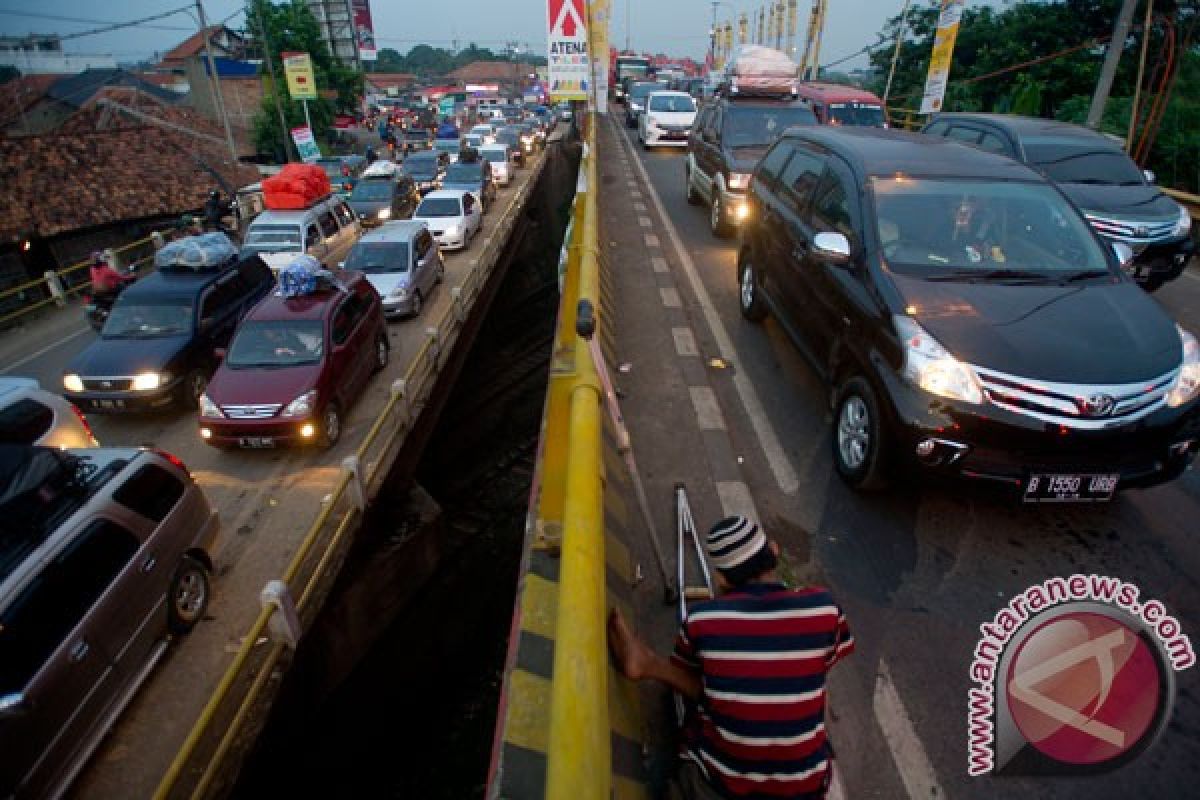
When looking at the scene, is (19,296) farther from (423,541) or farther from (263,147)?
(263,147)

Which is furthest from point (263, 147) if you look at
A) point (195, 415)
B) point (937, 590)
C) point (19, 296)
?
point (937, 590)

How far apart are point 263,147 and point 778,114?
4437 centimetres

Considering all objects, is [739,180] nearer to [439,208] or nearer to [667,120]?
[439,208]

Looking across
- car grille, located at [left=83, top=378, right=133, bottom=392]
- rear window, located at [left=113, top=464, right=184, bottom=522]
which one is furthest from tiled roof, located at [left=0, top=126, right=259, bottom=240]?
rear window, located at [left=113, top=464, right=184, bottom=522]

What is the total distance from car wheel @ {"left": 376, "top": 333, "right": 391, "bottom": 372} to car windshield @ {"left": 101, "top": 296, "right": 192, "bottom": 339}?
282cm

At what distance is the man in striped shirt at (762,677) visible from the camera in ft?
6.89

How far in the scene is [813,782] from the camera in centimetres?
215

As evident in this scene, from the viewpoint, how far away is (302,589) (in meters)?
6.23

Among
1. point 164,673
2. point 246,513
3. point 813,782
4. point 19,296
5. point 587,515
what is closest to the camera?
point 813,782

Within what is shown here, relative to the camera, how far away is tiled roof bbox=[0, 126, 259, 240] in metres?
17.2

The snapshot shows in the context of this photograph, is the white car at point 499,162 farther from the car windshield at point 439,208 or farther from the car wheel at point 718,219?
the car wheel at point 718,219

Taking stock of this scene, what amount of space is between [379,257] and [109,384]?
→ 19.5 feet

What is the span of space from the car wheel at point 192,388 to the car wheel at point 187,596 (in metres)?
4.36

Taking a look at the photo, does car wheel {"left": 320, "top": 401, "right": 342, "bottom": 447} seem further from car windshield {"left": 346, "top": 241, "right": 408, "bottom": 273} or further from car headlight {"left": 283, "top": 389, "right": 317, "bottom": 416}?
car windshield {"left": 346, "top": 241, "right": 408, "bottom": 273}
